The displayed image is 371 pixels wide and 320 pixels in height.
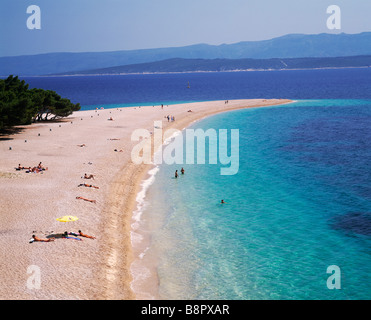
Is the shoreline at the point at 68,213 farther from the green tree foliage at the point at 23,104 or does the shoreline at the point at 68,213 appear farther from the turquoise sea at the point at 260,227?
the green tree foliage at the point at 23,104

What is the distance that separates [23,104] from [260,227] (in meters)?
39.5

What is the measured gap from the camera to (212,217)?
28.3 meters

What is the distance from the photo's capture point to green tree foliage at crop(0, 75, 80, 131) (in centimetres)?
5044

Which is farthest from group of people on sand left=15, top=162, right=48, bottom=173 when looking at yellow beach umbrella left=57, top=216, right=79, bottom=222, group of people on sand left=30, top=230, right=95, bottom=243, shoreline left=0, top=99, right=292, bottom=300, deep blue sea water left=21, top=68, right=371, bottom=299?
group of people on sand left=30, top=230, right=95, bottom=243

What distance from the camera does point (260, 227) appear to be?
26.3 meters

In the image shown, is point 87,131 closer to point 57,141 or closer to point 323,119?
point 57,141

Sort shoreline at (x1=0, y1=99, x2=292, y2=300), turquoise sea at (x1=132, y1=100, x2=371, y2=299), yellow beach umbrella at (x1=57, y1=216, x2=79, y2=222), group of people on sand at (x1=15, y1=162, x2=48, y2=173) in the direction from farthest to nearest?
1. group of people on sand at (x1=15, y1=162, x2=48, y2=173)
2. yellow beach umbrella at (x1=57, y1=216, x2=79, y2=222)
3. turquoise sea at (x1=132, y1=100, x2=371, y2=299)
4. shoreline at (x1=0, y1=99, x2=292, y2=300)

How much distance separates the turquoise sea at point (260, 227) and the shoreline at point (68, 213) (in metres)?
1.41

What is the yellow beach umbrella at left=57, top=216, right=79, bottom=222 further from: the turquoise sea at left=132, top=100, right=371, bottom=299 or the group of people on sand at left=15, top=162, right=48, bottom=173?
the group of people on sand at left=15, top=162, right=48, bottom=173

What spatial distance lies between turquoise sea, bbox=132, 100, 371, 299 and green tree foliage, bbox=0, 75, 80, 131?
76.5 feet

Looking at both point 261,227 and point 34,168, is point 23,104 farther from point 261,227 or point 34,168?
point 261,227
